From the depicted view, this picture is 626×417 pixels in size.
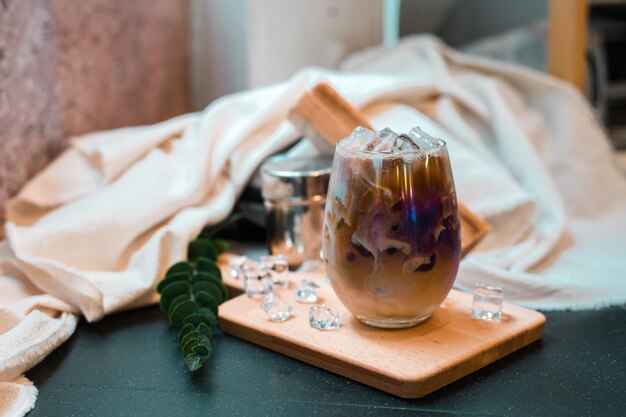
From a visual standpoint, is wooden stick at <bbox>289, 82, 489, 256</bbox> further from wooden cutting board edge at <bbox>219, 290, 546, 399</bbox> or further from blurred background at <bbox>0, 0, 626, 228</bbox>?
blurred background at <bbox>0, 0, 626, 228</bbox>

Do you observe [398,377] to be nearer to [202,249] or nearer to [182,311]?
[182,311]

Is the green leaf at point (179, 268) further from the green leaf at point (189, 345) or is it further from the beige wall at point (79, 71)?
the beige wall at point (79, 71)

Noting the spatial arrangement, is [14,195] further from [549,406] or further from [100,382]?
[549,406]

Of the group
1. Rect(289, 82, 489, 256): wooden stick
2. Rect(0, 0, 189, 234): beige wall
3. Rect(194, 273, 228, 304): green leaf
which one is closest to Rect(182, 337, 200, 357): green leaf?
Rect(194, 273, 228, 304): green leaf

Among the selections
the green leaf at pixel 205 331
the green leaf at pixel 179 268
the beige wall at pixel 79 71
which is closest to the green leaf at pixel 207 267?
the green leaf at pixel 179 268

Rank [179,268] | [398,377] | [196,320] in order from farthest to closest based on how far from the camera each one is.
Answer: [179,268] < [196,320] < [398,377]

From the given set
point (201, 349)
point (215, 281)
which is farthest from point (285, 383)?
point (215, 281)
